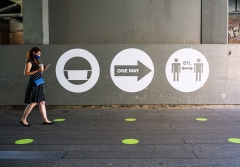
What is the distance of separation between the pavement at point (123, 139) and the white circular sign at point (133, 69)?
108 cm

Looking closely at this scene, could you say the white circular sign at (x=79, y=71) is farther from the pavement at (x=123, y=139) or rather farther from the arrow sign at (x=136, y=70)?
the pavement at (x=123, y=139)

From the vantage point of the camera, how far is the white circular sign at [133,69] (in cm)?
800

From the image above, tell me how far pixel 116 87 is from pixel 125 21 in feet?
7.61

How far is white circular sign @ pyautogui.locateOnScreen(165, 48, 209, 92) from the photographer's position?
26.1 feet

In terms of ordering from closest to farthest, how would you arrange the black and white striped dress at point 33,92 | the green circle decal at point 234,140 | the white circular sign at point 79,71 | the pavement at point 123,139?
1. the pavement at point 123,139
2. the green circle decal at point 234,140
3. the black and white striped dress at point 33,92
4. the white circular sign at point 79,71

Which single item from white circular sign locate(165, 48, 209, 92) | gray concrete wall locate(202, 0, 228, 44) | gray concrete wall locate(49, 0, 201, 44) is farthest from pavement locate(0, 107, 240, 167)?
gray concrete wall locate(49, 0, 201, 44)

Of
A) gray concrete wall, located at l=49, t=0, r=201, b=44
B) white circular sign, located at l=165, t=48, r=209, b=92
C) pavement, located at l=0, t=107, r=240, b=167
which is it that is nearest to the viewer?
pavement, located at l=0, t=107, r=240, b=167

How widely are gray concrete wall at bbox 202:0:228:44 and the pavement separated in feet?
8.12

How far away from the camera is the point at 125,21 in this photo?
8312 millimetres

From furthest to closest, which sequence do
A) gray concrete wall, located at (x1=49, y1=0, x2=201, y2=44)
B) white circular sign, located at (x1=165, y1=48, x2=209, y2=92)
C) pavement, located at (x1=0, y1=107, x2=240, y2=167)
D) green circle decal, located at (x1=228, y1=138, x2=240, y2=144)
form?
1. gray concrete wall, located at (x1=49, y1=0, x2=201, y2=44)
2. white circular sign, located at (x1=165, y1=48, x2=209, y2=92)
3. green circle decal, located at (x1=228, y1=138, x2=240, y2=144)
4. pavement, located at (x1=0, y1=107, x2=240, y2=167)

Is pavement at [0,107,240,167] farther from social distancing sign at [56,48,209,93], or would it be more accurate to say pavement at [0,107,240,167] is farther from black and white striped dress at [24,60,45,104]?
social distancing sign at [56,48,209,93]

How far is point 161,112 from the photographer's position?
7.48 metres

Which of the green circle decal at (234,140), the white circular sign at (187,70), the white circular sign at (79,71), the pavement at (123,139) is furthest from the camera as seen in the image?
the white circular sign at (79,71)

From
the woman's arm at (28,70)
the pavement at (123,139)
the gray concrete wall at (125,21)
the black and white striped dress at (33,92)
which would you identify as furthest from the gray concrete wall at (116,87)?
the woman's arm at (28,70)
